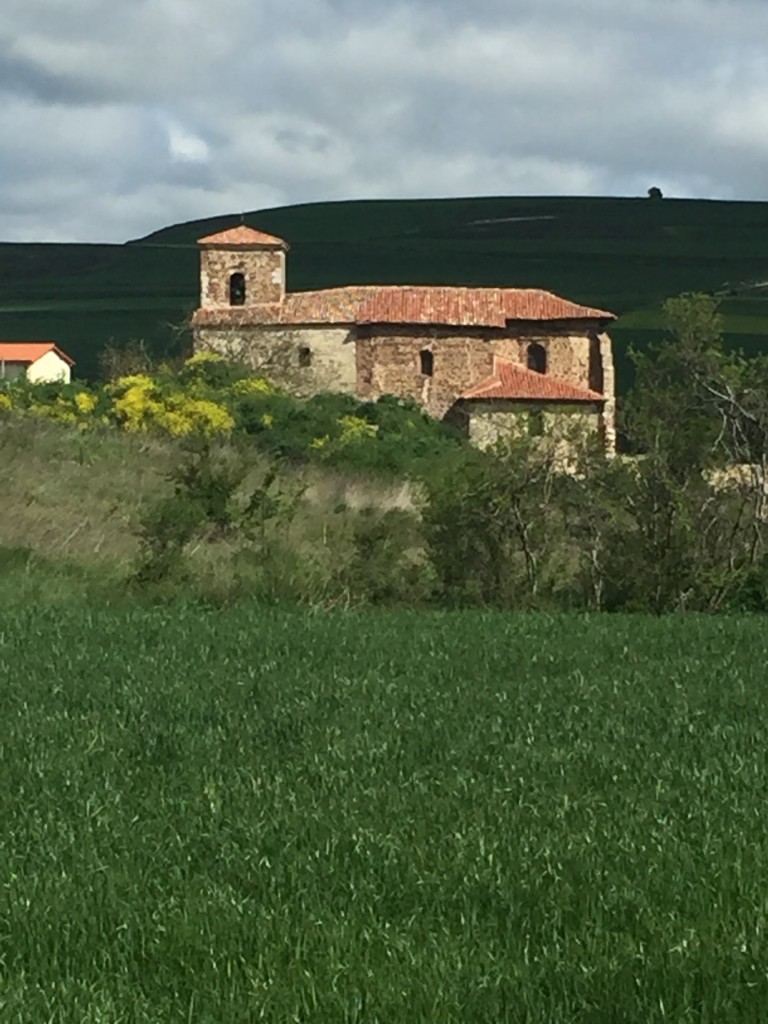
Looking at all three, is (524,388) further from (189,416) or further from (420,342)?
(189,416)

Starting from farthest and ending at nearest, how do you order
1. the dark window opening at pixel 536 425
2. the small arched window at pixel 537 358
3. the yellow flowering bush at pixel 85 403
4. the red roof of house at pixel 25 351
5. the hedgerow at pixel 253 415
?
the red roof of house at pixel 25 351
the small arched window at pixel 537 358
the yellow flowering bush at pixel 85 403
the hedgerow at pixel 253 415
the dark window opening at pixel 536 425

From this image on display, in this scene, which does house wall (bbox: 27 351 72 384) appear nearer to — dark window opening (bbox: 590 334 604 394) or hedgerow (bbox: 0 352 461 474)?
hedgerow (bbox: 0 352 461 474)

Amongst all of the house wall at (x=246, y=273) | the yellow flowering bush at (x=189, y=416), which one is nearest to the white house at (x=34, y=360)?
the house wall at (x=246, y=273)

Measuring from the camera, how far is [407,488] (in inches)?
1352

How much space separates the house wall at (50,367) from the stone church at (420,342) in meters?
16.8

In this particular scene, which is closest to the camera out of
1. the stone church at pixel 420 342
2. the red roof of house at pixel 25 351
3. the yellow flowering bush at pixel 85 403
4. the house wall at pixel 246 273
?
the yellow flowering bush at pixel 85 403

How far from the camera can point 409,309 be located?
61.2 metres

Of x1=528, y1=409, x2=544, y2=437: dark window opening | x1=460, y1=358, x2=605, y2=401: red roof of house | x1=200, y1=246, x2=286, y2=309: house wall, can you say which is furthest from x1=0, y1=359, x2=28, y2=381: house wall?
x1=528, y1=409, x2=544, y2=437: dark window opening

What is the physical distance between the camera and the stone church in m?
60.1

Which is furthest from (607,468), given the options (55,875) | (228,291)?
(228,291)

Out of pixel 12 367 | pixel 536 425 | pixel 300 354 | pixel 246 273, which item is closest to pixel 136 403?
pixel 300 354

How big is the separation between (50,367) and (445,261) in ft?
133

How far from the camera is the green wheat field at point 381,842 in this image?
5.50 metres

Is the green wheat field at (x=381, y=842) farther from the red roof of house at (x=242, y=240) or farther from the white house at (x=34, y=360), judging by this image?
the white house at (x=34, y=360)
